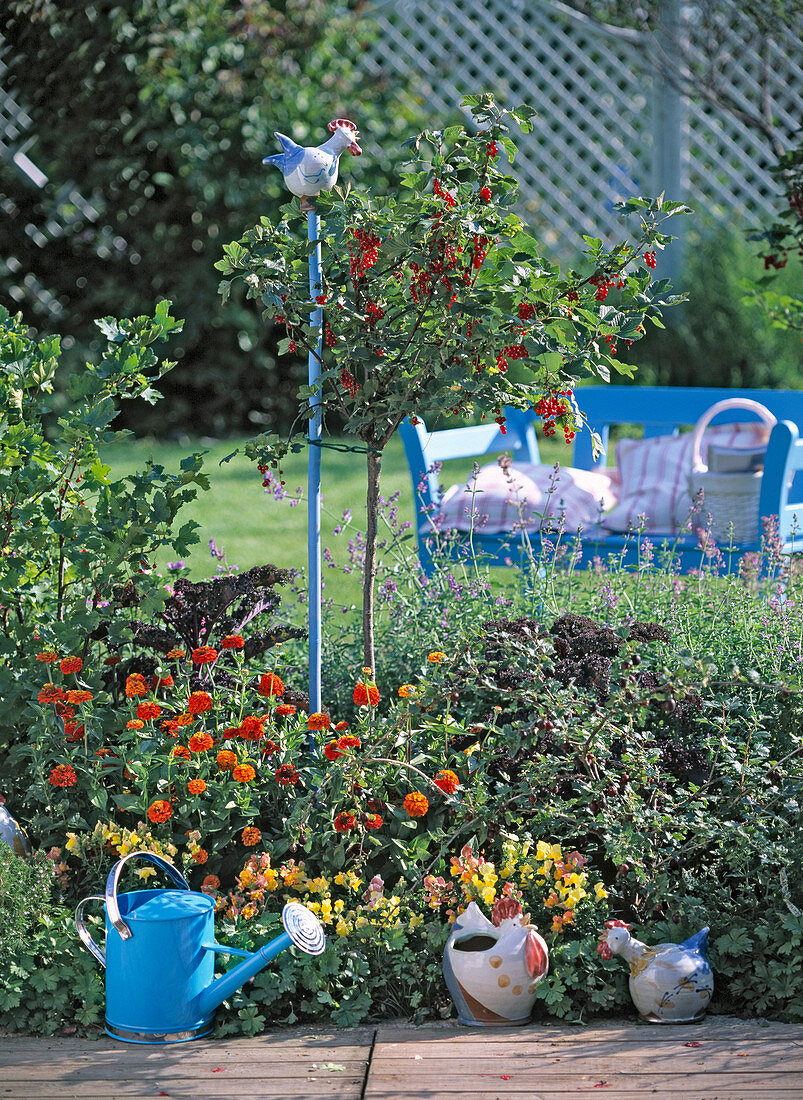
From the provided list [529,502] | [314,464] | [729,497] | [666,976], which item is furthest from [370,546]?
[729,497]

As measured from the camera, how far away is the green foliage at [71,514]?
2.25m

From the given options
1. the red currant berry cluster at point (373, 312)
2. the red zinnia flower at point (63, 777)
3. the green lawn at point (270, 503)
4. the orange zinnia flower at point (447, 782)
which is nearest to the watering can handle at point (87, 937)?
the red zinnia flower at point (63, 777)

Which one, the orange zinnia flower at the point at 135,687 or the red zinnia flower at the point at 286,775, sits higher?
the orange zinnia flower at the point at 135,687

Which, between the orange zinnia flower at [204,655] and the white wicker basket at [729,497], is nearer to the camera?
the orange zinnia flower at [204,655]

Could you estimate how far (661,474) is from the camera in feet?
12.7

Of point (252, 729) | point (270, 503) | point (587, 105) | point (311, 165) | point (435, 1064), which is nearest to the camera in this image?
point (435, 1064)

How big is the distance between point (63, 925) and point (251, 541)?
10.9 feet

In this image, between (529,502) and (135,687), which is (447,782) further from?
(529,502)

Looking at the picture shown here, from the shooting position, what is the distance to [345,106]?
7.02 meters

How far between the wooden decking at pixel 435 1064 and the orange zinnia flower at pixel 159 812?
0.34 metres

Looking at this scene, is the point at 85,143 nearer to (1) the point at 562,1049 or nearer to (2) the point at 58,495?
(2) the point at 58,495

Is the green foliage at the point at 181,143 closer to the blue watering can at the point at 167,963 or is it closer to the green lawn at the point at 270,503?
the green lawn at the point at 270,503

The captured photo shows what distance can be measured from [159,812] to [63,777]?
0.20 m

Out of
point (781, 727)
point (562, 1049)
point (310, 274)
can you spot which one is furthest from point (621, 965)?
point (310, 274)
